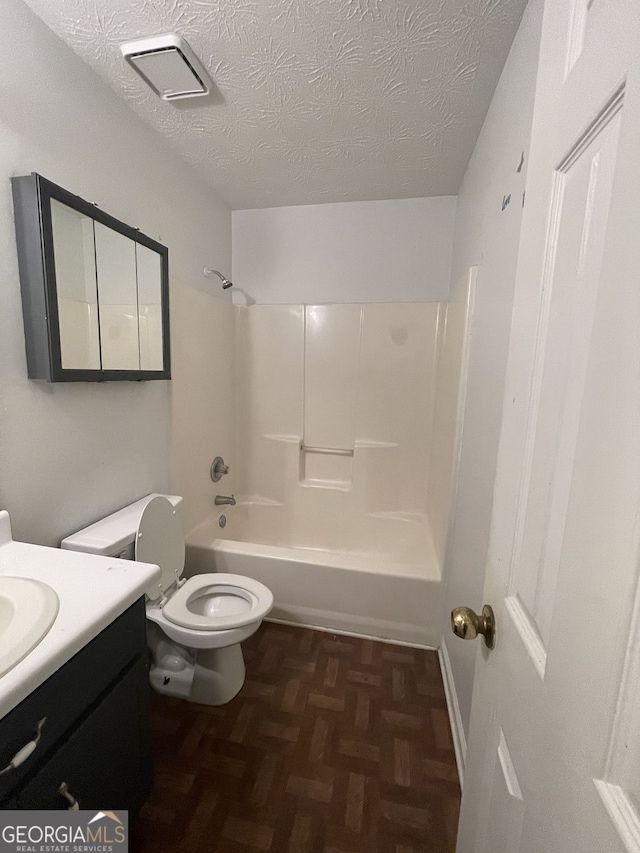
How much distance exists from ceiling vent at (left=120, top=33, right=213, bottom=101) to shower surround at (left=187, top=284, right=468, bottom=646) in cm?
123

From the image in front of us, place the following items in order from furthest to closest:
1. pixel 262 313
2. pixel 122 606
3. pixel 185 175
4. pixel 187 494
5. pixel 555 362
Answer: pixel 262 313 → pixel 187 494 → pixel 185 175 → pixel 122 606 → pixel 555 362

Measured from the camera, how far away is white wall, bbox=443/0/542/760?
39.9 inches

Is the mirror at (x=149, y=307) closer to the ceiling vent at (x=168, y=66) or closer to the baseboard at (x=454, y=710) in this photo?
the ceiling vent at (x=168, y=66)

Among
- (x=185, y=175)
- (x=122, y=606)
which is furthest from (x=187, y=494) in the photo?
(x=185, y=175)

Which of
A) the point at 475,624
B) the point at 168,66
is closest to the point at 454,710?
the point at 475,624

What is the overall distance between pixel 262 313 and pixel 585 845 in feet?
8.24

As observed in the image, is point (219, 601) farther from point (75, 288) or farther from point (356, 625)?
point (75, 288)

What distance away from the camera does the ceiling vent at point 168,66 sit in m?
1.10

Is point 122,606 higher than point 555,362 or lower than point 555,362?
lower

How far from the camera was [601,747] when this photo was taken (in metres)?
0.30

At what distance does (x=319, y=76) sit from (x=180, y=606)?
6.56 feet

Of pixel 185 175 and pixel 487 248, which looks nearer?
pixel 487 248

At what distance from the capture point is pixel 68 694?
0.72 m

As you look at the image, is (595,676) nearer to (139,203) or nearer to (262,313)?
(139,203)
